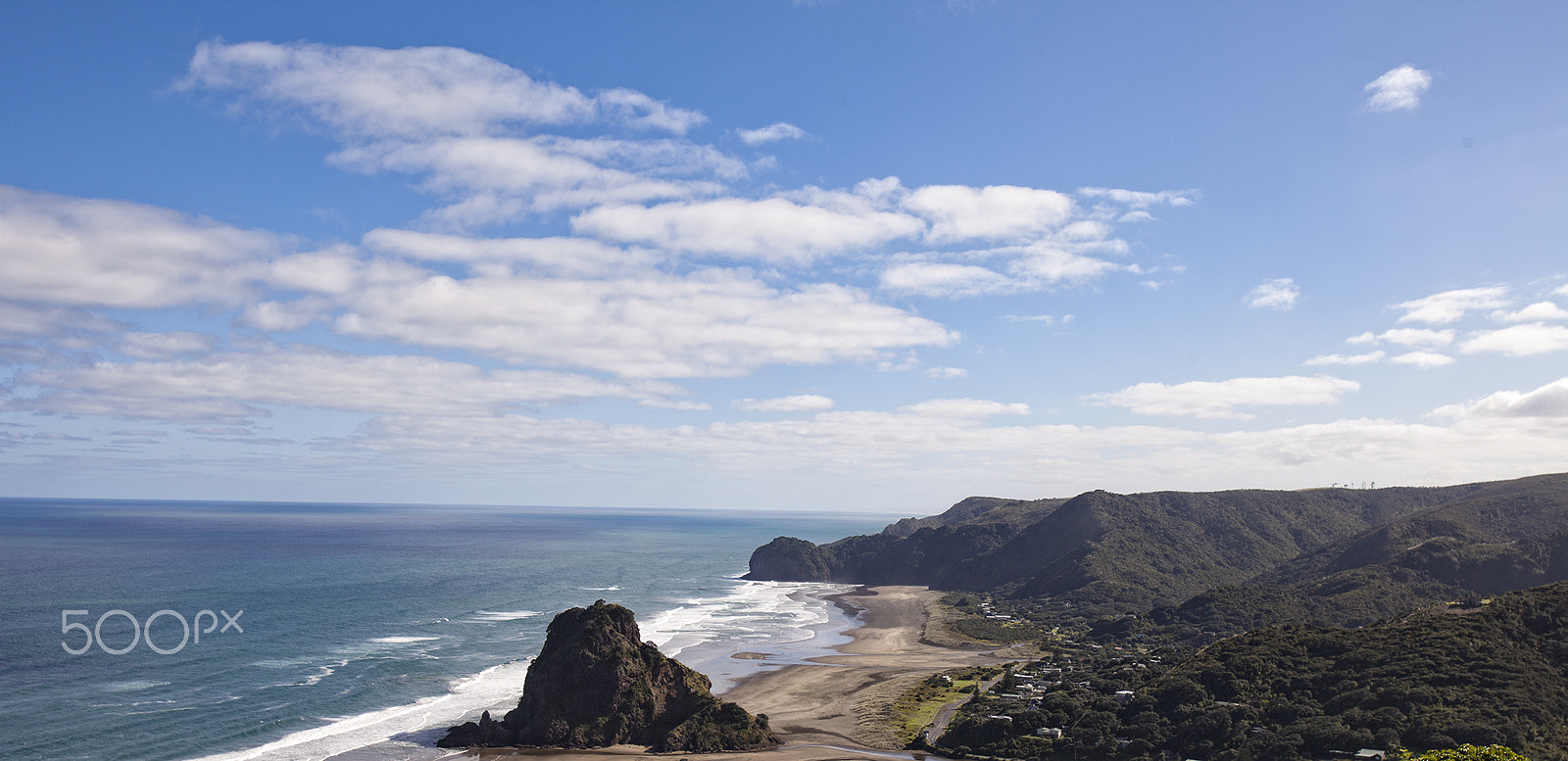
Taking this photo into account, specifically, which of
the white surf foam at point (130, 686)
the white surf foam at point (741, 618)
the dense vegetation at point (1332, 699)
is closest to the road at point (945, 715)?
the dense vegetation at point (1332, 699)

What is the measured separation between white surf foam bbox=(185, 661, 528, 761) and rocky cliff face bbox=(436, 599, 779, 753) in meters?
5.69

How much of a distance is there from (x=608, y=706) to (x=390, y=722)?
18502 mm

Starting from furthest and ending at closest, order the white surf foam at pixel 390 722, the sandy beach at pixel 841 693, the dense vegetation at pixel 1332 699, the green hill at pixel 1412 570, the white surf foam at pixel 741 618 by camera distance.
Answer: the white surf foam at pixel 741 618, the green hill at pixel 1412 570, the sandy beach at pixel 841 693, the white surf foam at pixel 390 722, the dense vegetation at pixel 1332 699

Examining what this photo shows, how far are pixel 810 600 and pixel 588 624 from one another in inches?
4036

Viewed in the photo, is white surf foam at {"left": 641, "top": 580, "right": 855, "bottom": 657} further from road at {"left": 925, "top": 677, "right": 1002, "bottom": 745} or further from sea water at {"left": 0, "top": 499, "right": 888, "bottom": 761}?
road at {"left": 925, "top": 677, "right": 1002, "bottom": 745}

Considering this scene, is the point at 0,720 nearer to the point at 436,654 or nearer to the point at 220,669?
the point at 220,669

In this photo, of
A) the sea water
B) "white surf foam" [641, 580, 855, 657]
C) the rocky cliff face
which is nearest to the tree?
the rocky cliff face

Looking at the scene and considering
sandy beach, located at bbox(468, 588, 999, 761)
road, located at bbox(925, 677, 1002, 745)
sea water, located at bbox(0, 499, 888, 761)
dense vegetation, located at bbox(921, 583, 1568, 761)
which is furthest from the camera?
road, located at bbox(925, 677, 1002, 745)

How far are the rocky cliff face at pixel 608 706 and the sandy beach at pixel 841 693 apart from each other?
1.48m

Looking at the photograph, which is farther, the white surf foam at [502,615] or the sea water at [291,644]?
the white surf foam at [502,615]

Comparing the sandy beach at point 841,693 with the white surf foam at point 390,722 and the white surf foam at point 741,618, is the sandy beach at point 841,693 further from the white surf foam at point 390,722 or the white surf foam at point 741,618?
the white surf foam at point 741,618

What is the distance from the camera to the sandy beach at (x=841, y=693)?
2591 inches

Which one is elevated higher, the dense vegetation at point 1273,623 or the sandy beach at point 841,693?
the dense vegetation at point 1273,623

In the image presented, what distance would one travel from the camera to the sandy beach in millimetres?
65812
